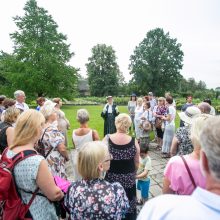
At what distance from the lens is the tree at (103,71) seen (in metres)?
66.5

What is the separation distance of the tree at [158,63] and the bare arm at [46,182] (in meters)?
51.0

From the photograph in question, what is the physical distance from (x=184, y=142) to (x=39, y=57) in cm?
3070

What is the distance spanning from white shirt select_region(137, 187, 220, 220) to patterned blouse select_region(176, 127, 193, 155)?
8.83ft

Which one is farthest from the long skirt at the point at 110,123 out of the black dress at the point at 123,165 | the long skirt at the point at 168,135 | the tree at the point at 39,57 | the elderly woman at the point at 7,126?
the tree at the point at 39,57

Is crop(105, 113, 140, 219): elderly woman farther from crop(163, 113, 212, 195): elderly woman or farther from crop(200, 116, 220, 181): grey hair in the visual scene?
crop(200, 116, 220, 181): grey hair

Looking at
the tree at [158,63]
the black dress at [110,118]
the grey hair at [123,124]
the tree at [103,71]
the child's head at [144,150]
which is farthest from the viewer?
the tree at [103,71]

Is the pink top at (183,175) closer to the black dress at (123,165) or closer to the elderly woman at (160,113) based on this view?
the black dress at (123,165)

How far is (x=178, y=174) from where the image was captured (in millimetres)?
2238

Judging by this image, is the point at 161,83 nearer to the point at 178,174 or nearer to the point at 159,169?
the point at 159,169

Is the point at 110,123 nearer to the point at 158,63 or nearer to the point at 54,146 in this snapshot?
the point at 54,146

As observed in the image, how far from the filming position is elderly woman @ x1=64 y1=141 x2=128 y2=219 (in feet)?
7.30

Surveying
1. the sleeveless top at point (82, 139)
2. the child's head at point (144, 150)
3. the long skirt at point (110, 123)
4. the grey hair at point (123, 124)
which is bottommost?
the long skirt at point (110, 123)

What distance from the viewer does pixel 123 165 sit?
3412 mm

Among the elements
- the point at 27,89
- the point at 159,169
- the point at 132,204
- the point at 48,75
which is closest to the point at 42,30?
the point at 48,75
